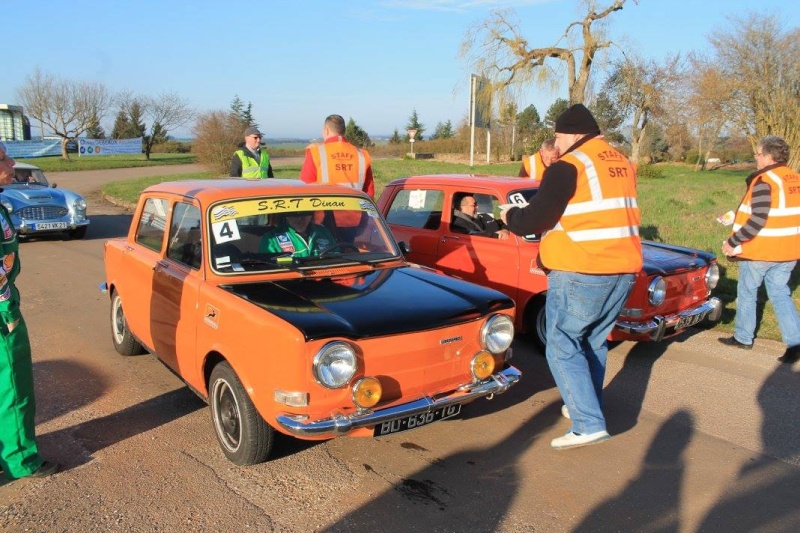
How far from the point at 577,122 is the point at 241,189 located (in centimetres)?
232

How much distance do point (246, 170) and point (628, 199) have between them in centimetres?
548

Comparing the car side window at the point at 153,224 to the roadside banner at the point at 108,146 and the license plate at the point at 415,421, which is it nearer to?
the license plate at the point at 415,421

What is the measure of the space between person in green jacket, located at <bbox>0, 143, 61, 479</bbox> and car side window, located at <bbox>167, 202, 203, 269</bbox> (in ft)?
3.48

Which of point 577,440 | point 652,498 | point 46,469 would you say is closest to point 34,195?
point 46,469

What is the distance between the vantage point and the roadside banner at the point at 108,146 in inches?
1873

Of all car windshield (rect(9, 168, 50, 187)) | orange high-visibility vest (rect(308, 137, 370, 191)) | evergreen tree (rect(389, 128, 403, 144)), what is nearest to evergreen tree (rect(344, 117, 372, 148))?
evergreen tree (rect(389, 128, 403, 144))

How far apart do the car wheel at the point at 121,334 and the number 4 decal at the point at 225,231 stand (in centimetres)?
182

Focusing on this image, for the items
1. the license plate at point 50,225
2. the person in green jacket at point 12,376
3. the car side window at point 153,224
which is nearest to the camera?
the person in green jacket at point 12,376

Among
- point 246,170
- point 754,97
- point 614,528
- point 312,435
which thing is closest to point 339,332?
point 312,435

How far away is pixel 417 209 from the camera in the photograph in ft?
23.5

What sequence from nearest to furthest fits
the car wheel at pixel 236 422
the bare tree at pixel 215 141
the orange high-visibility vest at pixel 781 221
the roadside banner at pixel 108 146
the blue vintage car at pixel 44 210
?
1. the car wheel at pixel 236 422
2. the orange high-visibility vest at pixel 781 221
3. the blue vintage car at pixel 44 210
4. the bare tree at pixel 215 141
5. the roadside banner at pixel 108 146

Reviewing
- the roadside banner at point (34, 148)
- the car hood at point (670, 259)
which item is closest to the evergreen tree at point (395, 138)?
the roadside banner at point (34, 148)

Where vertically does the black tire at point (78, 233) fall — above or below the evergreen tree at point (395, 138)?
below

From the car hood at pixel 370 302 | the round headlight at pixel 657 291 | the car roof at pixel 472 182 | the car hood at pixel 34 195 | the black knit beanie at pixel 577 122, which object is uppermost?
the black knit beanie at pixel 577 122
